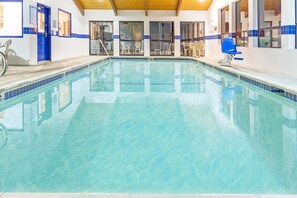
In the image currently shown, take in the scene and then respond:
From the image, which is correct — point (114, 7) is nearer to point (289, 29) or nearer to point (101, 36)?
point (101, 36)

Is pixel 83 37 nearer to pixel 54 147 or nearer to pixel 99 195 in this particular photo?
pixel 54 147

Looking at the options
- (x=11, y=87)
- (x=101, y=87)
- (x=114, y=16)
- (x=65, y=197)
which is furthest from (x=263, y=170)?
(x=114, y=16)

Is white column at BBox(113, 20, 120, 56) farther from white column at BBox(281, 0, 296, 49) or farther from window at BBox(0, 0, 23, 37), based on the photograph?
white column at BBox(281, 0, 296, 49)

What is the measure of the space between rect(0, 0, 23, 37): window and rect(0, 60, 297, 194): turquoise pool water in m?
4.99

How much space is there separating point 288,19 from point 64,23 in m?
9.86

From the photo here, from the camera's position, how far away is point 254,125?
401cm

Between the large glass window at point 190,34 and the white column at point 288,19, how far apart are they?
10.1 meters

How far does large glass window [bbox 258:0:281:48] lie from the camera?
9409mm

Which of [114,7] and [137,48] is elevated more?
[114,7]

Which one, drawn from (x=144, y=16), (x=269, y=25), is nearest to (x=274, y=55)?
(x=269, y=25)

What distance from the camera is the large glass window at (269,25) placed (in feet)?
30.9

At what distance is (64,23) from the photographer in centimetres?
1537

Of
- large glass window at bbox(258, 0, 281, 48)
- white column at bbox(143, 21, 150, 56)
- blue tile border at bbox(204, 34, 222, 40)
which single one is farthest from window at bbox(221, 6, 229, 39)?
white column at bbox(143, 21, 150, 56)

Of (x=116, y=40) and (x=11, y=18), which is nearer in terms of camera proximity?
(x=11, y=18)
